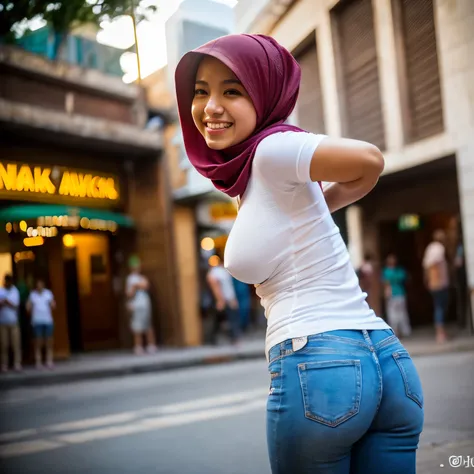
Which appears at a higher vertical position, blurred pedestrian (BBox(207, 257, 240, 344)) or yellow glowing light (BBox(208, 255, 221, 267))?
yellow glowing light (BBox(208, 255, 221, 267))

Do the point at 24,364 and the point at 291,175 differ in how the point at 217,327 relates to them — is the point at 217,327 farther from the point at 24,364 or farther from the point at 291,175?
the point at 291,175

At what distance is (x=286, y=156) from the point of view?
1.23 metres

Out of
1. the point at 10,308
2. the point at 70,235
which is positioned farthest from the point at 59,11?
the point at 70,235

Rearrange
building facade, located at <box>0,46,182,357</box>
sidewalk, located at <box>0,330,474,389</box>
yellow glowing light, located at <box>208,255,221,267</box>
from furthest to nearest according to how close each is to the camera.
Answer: yellow glowing light, located at <box>208,255,221,267</box>
building facade, located at <box>0,46,182,357</box>
sidewalk, located at <box>0,330,474,389</box>

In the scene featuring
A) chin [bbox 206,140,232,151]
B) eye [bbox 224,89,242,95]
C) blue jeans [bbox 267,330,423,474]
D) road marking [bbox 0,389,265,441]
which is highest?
eye [bbox 224,89,242,95]

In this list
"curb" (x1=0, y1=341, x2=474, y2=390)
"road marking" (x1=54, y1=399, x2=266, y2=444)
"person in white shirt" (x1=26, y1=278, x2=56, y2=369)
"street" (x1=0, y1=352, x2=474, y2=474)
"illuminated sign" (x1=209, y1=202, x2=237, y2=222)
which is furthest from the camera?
"illuminated sign" (x1=209, y1=202, x2=237, y2=222)

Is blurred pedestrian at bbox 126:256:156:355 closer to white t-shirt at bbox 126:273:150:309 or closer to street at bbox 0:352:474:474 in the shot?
white t-shirt at bbox 126:273:150:309

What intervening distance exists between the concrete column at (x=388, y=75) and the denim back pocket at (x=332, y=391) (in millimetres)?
1262

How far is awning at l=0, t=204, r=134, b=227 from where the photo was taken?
5.62 meters

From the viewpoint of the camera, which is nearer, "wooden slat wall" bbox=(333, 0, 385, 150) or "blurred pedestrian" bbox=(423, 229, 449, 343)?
"wooden slat wall" bbox=(333, 0, 385, 150)

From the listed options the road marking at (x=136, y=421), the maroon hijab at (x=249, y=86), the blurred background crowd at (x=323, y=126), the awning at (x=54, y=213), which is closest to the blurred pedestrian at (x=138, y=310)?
the blurred background crowd at (x=323, y=126)

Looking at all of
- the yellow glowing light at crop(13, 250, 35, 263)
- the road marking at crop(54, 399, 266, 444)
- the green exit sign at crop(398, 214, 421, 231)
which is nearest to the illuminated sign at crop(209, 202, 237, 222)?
the road marking at crop(54, 399, 266, 444)

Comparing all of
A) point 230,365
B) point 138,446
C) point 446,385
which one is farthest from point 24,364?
point 446,385

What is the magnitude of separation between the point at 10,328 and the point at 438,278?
5.17 m
